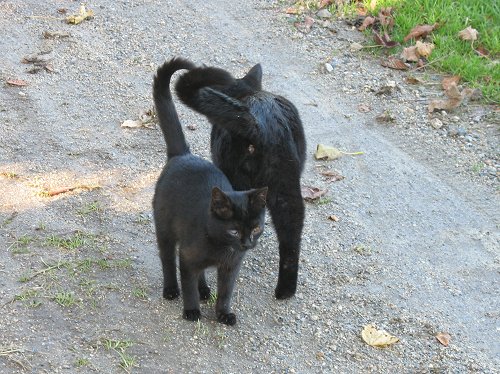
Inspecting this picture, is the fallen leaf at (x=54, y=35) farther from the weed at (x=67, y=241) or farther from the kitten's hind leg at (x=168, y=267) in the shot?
the kitten's hind leg at (x=168, y=267)

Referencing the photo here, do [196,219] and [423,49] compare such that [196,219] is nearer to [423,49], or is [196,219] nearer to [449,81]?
[449,81]

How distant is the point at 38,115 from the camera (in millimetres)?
6273

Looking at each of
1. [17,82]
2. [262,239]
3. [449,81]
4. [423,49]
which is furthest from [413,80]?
[17,82]

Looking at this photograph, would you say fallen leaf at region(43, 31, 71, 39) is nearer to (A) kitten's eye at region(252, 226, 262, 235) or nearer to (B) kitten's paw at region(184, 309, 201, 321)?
(B) kitten's paw at region(184, 309, 201, 321)

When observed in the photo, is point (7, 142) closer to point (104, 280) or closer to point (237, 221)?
point (104, 280)

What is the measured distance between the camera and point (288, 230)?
4594 mm

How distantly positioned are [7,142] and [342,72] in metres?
3.15

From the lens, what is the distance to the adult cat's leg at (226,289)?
4.16 meters

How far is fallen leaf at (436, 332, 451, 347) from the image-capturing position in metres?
4.30

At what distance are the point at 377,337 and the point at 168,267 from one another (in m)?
1.20

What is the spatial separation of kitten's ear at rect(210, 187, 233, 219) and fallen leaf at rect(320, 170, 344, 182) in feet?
6.81

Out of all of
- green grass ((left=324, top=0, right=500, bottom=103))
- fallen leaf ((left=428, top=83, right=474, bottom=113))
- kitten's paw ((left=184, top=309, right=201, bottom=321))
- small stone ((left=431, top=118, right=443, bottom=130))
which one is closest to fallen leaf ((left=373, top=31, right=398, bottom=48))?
green grass ((left=324, top=0, right=500, bottom=103))

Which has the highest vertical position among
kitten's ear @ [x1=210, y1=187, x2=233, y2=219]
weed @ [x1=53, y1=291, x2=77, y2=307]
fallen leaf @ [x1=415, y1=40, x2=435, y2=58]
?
kitten's ear @ [x1=210, y1=187, x2=233, y2=219]

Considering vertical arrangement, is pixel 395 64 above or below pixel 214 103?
below
